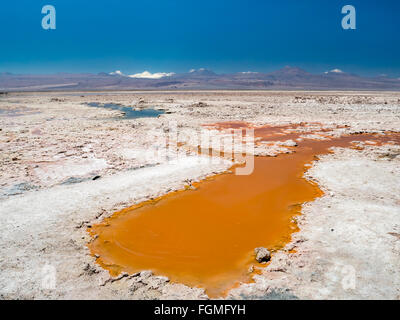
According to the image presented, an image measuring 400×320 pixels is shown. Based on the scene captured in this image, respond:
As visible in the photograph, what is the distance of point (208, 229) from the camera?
198 inches

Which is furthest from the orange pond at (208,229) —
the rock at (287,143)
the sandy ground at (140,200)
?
the rock at (287,143)

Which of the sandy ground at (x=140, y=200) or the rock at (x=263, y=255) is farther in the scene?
the rock at (x=263, y=255)

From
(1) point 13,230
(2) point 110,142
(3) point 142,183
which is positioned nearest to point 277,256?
(3) point 142,183

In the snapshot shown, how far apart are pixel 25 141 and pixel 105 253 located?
9971 millimetres

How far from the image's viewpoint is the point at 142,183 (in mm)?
6992

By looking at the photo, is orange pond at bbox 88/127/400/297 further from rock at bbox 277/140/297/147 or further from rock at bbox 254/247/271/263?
rock at bbox 277/140/297/147

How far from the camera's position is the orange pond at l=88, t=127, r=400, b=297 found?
156 inches

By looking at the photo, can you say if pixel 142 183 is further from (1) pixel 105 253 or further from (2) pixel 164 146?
(2) pixel 164 146

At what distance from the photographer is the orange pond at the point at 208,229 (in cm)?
396

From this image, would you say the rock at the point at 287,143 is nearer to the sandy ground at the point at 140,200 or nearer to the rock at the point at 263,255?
the sandy ground at the point at 140,200

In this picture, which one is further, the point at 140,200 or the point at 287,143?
the point at 287,143

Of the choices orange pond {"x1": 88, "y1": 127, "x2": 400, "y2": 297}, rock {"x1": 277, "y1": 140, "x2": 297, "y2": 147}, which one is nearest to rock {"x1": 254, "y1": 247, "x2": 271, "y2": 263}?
orange pond {"x1": 88, "y1": 127, "x2": 400, "y2": 297}

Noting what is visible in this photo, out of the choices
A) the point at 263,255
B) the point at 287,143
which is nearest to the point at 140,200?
the point at 263,255

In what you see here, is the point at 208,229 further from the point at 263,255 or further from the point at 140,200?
the point at 140,200
